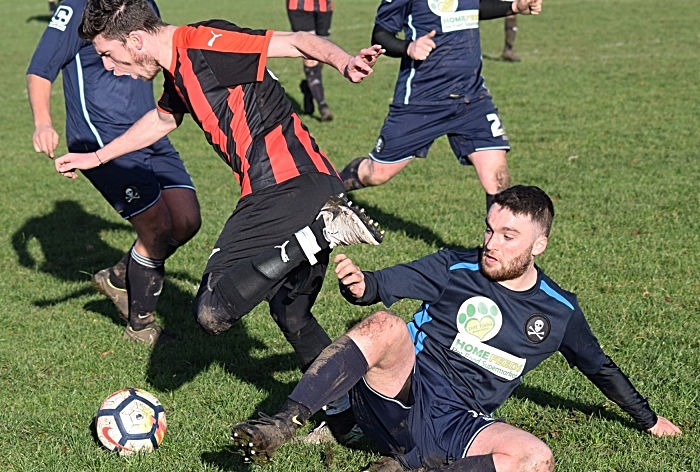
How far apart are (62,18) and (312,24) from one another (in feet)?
26.0

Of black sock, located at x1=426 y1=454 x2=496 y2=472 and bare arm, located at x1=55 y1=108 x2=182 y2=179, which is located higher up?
bare arm, located at x1=55 y1=108 x2=182 y2=179

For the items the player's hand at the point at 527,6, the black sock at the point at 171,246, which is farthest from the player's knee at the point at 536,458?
the player's hand at the point at 527,6

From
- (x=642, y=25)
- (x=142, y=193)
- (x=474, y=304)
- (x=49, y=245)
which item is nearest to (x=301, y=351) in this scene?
(x=474, y=304)

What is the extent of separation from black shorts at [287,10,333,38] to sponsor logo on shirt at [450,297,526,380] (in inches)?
382

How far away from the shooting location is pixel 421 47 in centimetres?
631

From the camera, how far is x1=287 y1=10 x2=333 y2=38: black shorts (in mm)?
12914

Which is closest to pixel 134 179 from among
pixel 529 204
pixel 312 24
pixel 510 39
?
pixel 529 204

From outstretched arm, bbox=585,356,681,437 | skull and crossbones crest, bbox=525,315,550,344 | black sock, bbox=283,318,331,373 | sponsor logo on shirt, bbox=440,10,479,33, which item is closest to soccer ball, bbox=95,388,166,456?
black sock, bbox=283,318,331,373

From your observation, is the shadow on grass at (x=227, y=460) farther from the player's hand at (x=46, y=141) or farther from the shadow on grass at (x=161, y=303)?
the player's hand at (x=46, y=141)

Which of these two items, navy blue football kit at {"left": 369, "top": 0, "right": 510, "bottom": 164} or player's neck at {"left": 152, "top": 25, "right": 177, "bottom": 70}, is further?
navy blue football kit at {"left": 369, "top": 0, "right": 510, "bottom": 164}

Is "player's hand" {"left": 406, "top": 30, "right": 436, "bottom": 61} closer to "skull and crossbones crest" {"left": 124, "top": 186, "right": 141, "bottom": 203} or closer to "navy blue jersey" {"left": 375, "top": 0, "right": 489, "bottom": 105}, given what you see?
"navy blue jersey" {"left": 375, "top": 0, "right": 489, "bottom": 105}

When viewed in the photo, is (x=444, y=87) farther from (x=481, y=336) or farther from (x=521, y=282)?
(x=481, y=336)

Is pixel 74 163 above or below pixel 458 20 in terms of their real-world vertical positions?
above

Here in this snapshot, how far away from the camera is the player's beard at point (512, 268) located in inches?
149
